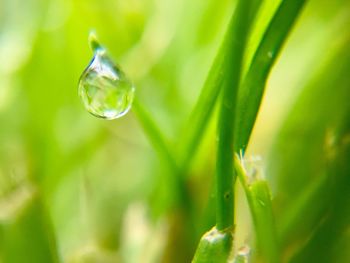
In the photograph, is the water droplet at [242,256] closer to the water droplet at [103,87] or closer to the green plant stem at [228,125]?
the green plant stem at [228,125]

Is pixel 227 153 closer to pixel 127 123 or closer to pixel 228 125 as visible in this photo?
pixel 228 125

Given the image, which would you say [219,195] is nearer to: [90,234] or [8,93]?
[90,234]

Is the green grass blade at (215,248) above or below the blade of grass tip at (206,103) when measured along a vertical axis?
below

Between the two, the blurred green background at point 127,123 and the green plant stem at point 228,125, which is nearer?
the green plant stem at point 228,125

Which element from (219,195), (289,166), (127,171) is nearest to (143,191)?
(127,171)

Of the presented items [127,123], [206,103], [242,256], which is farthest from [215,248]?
[127,123]

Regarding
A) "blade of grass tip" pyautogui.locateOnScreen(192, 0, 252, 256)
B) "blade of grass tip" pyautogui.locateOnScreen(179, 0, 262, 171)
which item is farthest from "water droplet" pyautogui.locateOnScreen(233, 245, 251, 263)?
"blade of grass tip" pyautogui.locateOnScreen(179, 0, 262, 171)

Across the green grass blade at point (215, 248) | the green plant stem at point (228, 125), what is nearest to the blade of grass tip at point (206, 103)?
the green plant stem at point (228, 125)
